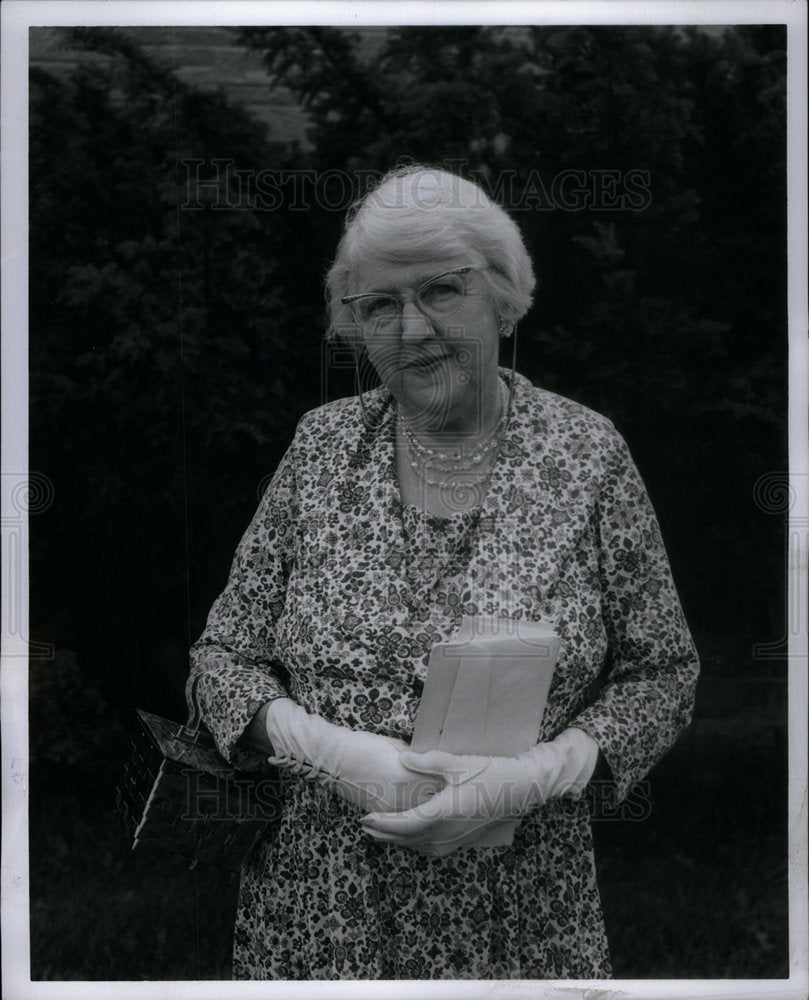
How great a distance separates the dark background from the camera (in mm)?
3141

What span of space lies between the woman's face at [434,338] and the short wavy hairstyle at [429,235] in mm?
36

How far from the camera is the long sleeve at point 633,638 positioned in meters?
2.86

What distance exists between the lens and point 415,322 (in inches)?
111

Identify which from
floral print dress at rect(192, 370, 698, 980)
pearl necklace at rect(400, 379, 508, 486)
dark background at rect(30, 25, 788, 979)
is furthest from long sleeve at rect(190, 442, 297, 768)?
pearl necklace at rect(400, 379, 508, 486)

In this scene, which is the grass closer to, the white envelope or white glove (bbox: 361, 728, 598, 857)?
white glove (bbox: 361, 728, 598, 857)

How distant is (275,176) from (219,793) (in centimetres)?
163

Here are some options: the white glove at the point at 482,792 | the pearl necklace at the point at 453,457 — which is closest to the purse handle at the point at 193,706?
the white glove at the point at 482,792

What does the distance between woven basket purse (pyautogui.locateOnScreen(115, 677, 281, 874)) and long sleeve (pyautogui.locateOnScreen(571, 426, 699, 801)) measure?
0.86m

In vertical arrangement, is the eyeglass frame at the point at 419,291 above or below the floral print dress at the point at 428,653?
above

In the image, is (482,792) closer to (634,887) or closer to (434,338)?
(634,887)

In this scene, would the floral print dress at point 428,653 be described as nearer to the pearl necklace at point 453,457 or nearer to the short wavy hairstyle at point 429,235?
the pearl necklace at point 453,457

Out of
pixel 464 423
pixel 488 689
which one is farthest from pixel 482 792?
pixel 464 423

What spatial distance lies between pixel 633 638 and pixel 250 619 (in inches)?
38.1

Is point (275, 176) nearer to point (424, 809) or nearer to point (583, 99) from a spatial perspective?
point (583, 99)
